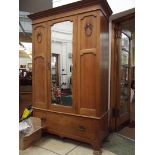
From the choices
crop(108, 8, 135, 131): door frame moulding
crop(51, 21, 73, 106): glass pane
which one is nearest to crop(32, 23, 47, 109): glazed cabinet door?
crop(51, 21, 73, 106): glass pane

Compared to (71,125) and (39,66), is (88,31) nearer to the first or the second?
(39,66)

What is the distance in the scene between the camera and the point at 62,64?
2555 millimetres

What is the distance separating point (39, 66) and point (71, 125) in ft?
3.41

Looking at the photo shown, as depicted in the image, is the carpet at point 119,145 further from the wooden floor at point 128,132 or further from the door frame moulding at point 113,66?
the door frame moulding at point 113,66

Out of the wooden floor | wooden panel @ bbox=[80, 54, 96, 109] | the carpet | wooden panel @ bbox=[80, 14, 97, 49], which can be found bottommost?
the carpet

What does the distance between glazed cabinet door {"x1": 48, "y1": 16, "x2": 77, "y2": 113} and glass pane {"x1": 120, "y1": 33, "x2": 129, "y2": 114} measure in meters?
1.09

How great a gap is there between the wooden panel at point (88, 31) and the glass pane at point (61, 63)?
0.62 ft

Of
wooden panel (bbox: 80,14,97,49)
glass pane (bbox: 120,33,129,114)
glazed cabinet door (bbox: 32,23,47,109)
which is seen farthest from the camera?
glass pane (bbox: 120,33,129,114)

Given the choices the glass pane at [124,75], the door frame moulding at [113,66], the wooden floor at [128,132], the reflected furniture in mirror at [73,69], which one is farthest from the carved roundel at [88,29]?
the wooden floor at [128,132]

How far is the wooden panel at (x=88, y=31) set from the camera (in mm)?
2191

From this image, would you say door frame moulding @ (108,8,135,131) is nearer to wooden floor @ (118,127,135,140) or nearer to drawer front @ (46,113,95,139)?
wooden floor @ (118,127,135,140)

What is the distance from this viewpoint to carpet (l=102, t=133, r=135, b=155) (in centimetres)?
229
